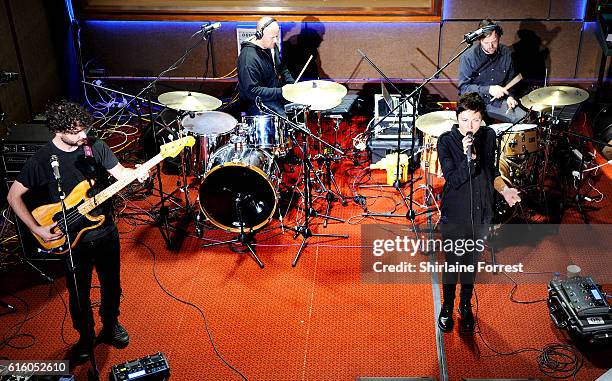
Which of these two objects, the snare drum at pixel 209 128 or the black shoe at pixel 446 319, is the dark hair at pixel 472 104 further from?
the snare drum at pixel 209 128

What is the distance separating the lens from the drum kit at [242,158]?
630 centimetres

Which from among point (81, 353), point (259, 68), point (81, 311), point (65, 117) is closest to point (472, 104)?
point (65, 117)

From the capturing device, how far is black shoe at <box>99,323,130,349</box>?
5.37 m

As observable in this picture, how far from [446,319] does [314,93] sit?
235 cm

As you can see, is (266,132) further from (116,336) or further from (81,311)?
(81,311)

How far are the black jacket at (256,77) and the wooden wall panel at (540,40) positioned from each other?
9.63ft

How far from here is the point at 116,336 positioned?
538 cm

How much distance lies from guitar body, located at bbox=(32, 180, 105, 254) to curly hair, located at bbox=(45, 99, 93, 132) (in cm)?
45

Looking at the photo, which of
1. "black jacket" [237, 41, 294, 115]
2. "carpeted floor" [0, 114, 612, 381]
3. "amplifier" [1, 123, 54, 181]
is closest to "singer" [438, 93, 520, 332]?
"carpeted floor" [0, 114, 612, 381]

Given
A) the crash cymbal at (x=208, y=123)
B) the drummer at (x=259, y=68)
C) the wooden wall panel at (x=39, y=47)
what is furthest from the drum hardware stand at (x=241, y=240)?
the wooden wall panel at (x=39, y=47)

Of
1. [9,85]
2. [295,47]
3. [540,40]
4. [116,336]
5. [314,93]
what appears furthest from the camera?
[295,47]

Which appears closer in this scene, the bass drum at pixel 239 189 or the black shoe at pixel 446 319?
the black shoe at pixel 446 319

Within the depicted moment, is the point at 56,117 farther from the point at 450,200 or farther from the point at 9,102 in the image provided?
the point at 9,102

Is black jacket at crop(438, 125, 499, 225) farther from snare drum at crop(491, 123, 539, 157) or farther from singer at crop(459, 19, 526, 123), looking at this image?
singer at crop(459, 19, 526, 123)
